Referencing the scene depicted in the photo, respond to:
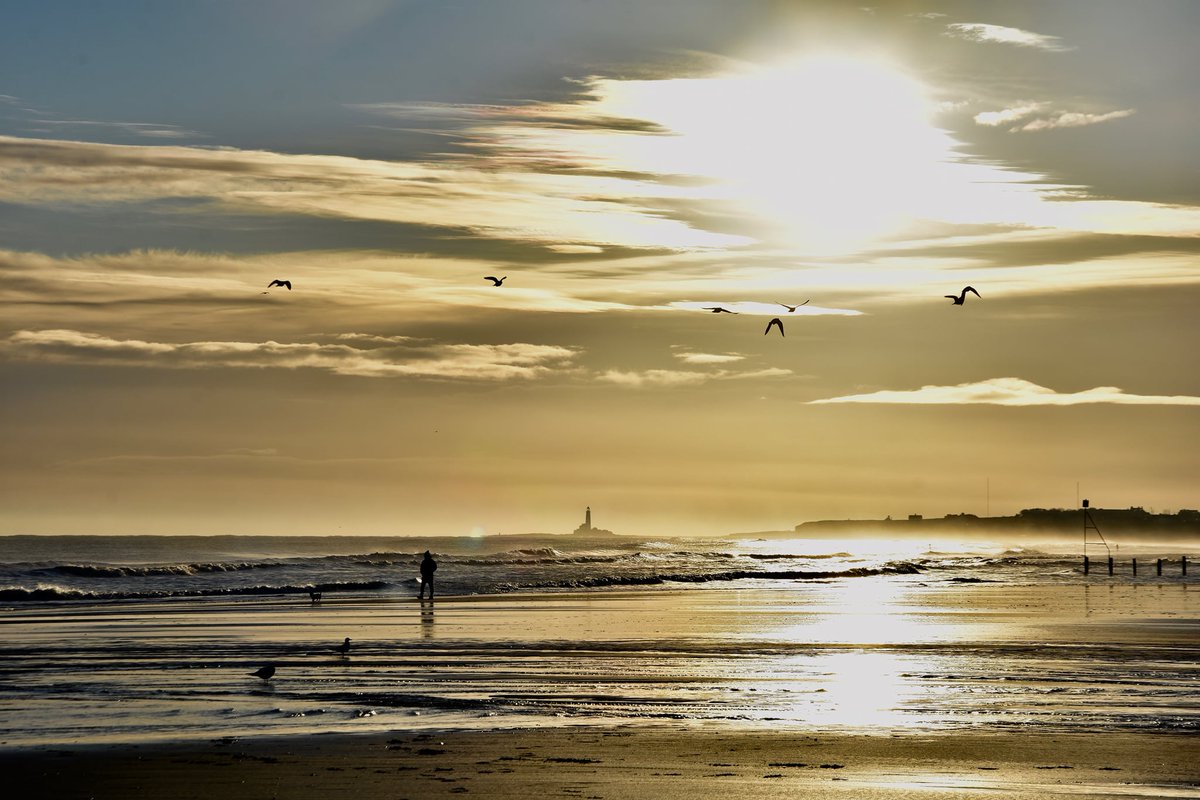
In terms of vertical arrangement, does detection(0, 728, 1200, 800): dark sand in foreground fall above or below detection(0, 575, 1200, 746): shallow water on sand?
above

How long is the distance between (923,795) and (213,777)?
7.93m

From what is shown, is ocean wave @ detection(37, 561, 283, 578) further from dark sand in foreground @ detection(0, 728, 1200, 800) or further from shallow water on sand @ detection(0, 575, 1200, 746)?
dark sand in foreground @ detection(0, 728, 1200, 800)

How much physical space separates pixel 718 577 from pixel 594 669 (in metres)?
62.4

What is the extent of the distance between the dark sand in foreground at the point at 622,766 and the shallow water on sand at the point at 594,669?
45.4 inches

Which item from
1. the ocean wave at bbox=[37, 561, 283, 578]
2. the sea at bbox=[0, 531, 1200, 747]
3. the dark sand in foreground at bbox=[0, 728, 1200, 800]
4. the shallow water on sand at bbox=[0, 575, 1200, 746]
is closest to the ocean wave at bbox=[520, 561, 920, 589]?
the sea at bbox=[0, 531, 1200, 747]

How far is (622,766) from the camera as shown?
15500mm

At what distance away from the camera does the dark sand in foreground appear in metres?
14.2

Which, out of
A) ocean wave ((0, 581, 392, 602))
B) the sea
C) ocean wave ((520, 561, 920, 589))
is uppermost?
the sea

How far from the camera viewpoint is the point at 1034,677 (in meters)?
24.5

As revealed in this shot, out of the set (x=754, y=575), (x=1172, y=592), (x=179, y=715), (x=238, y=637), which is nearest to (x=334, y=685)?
(x=179, y=715)

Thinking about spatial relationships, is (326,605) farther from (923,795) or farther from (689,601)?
(923,795)

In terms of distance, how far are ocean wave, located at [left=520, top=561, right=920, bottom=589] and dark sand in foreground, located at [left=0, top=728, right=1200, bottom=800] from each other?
51623 millimetres

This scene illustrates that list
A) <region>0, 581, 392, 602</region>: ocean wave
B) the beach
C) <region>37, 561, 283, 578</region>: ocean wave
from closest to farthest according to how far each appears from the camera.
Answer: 1. the beach
2. <region>0, 581, 392, 602</region>: ocean wave
3. <region>37, 561, 283, 578</region>: ocean wave

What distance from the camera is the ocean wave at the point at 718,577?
73.8 m
